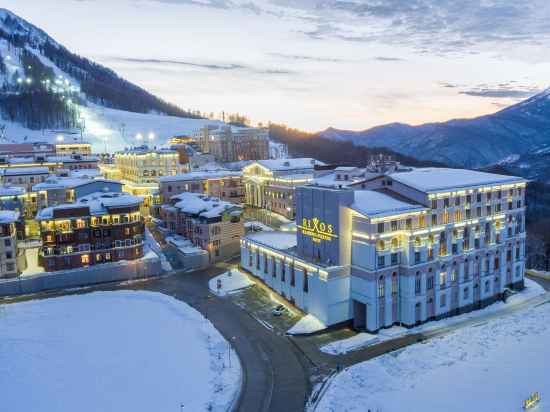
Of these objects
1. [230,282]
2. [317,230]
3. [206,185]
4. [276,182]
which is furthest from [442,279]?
[206,185]

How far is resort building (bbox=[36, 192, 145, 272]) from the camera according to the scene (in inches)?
2431

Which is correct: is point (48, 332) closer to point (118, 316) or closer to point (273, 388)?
point (118, 316)

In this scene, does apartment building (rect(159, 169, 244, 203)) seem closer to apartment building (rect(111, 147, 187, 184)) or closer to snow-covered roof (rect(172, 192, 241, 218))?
snow-covered roof (rect(172, 192, 241, 218))

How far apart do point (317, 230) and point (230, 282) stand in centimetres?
1602

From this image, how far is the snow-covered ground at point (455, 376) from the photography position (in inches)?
1421

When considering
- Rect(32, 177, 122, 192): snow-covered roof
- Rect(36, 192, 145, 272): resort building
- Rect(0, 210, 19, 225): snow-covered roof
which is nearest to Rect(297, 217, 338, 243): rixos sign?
Rect(36, 192, 145, 272): resort building

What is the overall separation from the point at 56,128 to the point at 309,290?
592ft

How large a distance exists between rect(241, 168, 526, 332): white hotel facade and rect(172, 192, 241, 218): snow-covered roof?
15802mm

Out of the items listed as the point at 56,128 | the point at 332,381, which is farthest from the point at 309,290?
the point at 56,128

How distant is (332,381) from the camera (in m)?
38.7

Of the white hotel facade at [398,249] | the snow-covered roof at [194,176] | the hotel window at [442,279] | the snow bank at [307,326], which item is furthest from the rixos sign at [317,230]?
the snow-covered roof at [194,176]

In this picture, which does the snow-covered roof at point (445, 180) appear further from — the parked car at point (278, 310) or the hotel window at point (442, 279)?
the parked car at point (278, 310)

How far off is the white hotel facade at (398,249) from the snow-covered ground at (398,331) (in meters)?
0.78

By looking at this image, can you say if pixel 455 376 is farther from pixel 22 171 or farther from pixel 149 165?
pixel 22 171
